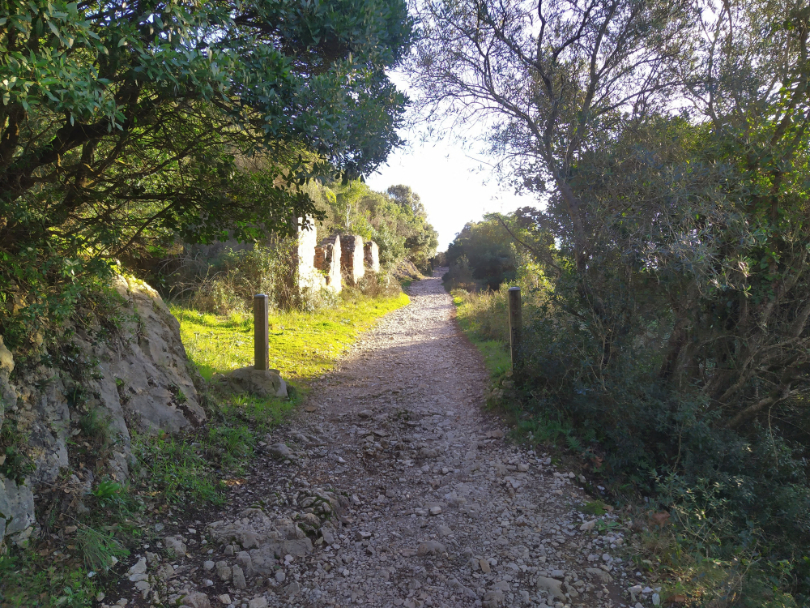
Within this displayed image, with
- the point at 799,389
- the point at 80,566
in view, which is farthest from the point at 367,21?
the point at 799,389

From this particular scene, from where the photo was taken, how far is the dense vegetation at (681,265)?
196 inches

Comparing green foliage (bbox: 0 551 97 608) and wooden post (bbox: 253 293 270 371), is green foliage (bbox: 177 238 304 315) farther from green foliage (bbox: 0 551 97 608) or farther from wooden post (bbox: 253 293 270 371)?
green foliage (bbox: 0 551 97 608)

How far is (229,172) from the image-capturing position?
502 centimetres

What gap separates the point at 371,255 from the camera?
23.3 m

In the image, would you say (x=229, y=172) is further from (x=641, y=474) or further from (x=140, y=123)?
(x=641, y=474)

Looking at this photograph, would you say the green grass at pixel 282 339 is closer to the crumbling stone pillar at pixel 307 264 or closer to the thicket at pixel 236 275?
the thicket at pixel 236 275

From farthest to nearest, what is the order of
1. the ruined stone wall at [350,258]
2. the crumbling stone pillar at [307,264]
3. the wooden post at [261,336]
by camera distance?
the ruined stone wall at [350,258] → the crumbling stone pillar at [307,264] → the wooden post at [261,336]

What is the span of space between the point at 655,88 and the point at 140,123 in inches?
246

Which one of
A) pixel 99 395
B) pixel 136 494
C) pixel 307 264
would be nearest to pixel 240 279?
pixel 307 264

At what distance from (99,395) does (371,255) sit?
764 inches

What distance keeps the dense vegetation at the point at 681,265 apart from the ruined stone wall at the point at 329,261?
10414 millimetres

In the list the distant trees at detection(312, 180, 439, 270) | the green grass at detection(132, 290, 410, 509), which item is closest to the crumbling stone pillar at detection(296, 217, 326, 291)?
the green grass at detection(132, 290, 410, 509)

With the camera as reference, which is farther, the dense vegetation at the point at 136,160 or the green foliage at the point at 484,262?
the green foliage at the point at 484,262

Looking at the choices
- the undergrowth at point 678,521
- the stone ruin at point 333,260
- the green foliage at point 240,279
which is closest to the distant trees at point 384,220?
the stone ruin at point 333,260
